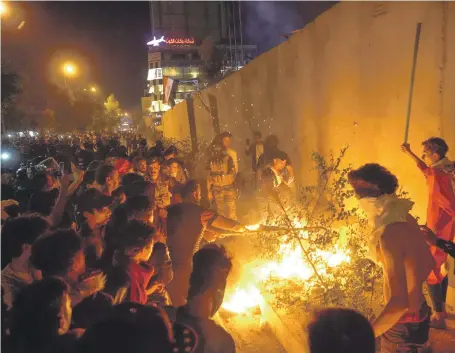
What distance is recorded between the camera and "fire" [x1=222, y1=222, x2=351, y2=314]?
441cm

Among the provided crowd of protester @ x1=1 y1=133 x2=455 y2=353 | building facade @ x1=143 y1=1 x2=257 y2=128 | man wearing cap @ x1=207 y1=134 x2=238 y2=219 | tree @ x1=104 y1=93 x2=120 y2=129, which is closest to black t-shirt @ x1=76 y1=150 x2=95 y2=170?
man wearing cap @ x1=207 y1=134 x2=238 y2=219

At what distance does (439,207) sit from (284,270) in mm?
1927

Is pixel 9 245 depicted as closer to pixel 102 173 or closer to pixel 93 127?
pixel 102 173

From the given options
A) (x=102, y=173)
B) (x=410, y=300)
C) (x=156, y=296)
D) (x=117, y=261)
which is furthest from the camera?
(x=102, y=173)

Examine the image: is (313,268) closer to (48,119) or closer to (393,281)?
(393,281)

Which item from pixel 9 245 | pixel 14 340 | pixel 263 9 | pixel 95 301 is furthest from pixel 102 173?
pixel 263 9

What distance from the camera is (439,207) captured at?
12.8 feet

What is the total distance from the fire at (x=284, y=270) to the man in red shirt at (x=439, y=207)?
893mm

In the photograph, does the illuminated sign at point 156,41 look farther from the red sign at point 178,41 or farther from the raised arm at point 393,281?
the raised arm at point 393,281

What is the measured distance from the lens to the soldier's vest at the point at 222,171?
7.84 m

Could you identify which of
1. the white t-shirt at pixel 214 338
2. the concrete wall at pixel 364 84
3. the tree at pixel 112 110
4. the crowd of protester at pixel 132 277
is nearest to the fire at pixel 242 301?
the crowd of protester at pixel 132 277

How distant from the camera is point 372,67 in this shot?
5.41 m

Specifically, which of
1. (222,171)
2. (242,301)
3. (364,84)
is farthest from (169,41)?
(242,301)

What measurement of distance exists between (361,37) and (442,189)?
2.78 meters
